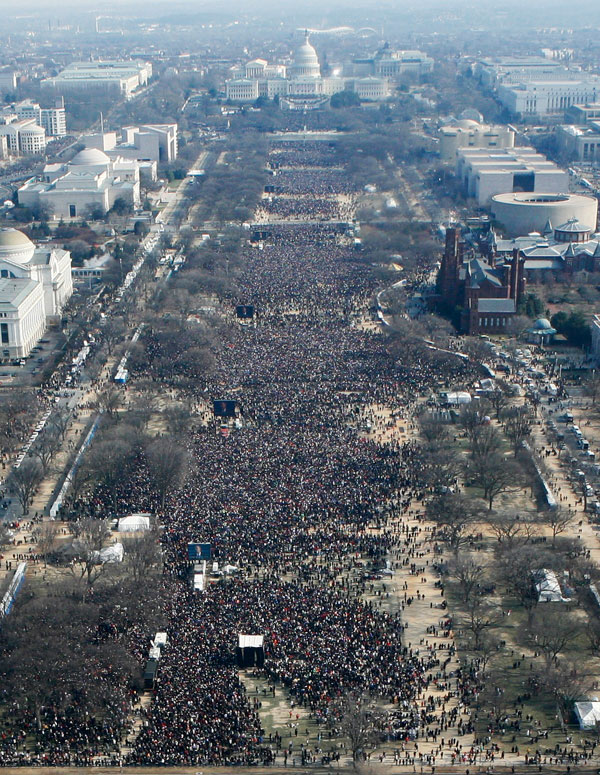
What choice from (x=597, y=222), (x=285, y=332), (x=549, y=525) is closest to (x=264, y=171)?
(x=597, y=222)

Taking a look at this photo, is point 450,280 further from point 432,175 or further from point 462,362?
point 432,175

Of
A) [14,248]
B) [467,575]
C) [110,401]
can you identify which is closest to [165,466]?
[110,401]

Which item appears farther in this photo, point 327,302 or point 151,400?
point 327,302

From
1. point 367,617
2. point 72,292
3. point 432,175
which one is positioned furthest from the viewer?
point 432,175

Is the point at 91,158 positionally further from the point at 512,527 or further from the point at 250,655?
the point at 250,655

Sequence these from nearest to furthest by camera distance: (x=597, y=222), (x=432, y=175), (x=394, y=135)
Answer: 1. (x=597, y=222)
2. (x=432, y=175)
3. (x=394, y=135)
